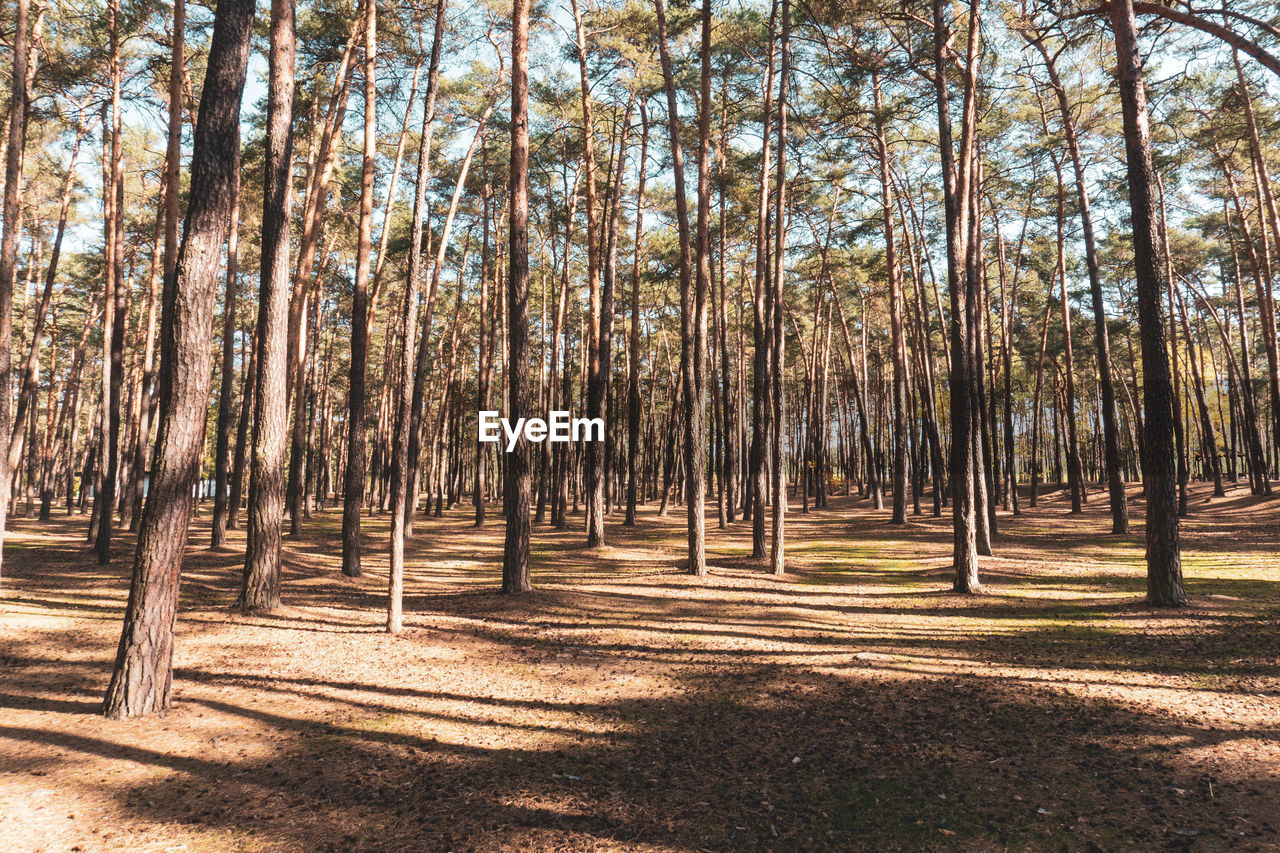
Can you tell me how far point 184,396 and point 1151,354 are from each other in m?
11.4

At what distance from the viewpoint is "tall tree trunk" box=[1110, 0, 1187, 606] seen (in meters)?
8.23

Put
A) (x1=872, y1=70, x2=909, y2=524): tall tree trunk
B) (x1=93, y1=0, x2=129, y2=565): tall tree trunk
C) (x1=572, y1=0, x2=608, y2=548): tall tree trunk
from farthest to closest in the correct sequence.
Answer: (x1=872, y1=70, x2=909, y2=524): tall tree trunk → (x1=572, y1=0, x2=608, y2=548): tall tree trunk → (x1=93, y1=0, x2=129, y2=565): tall tree trunk

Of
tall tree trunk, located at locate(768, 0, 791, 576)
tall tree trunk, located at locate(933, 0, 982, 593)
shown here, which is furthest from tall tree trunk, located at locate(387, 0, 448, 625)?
tall tree trunk, located at locate(933, 0, 982, 593)

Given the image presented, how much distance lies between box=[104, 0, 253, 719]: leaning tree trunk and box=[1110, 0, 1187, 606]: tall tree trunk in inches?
423

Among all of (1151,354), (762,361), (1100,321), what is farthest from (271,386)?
(1100,321)

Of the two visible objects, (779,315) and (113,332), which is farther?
(113,332)

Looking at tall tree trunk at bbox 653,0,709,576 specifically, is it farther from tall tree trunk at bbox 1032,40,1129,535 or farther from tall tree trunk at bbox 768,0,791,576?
tall tree trunk at bbox 1032,40,1129,535

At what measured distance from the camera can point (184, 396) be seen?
5.52 metres

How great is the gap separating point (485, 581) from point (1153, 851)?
35.5ft

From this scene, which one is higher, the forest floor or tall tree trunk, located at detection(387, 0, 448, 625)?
tall tree trunk, located at detection(387, 0, 448, 625)

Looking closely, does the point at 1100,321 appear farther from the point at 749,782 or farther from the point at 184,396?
the point at 184,396

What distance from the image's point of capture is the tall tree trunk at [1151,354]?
8.23 m

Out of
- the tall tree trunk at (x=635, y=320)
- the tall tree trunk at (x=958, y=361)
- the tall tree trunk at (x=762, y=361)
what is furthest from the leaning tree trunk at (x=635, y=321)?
the tall tree trunk at (x=958, y=361)

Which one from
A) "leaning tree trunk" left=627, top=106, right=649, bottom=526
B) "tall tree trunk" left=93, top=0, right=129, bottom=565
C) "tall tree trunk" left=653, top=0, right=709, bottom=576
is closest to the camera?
"tall tree trunk" left=653, top=0, right=709, bottom=576
